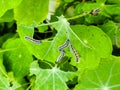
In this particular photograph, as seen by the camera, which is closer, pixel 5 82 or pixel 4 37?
pixel 5 82

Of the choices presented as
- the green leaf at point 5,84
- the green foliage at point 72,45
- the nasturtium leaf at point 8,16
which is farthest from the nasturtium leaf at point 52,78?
the nasturtium leaf at point 8,16

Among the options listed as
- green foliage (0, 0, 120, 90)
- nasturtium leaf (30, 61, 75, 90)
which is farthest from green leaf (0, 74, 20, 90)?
nasturtium leaf (30, 61, 75, 90)

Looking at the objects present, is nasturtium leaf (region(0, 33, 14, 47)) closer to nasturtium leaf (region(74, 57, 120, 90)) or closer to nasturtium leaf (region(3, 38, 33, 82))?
nasturtium leaf (region(3, 38, 33, 82))

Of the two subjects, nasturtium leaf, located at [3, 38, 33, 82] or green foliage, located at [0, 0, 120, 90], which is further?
nasturtium leaf, located at [3, 38, 33, 82]

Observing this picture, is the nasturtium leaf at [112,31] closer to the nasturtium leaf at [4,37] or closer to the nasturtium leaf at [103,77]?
the nasturtium leaf at [103,77]

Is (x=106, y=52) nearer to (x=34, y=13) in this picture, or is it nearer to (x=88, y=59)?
(x=88, y=59)

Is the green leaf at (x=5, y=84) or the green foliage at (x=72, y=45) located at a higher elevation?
the green foliage at (x=72, y=45)

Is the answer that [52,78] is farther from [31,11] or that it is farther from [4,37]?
[4,37]

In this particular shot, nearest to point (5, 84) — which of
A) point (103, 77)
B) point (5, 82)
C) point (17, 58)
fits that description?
point (5, 82)
